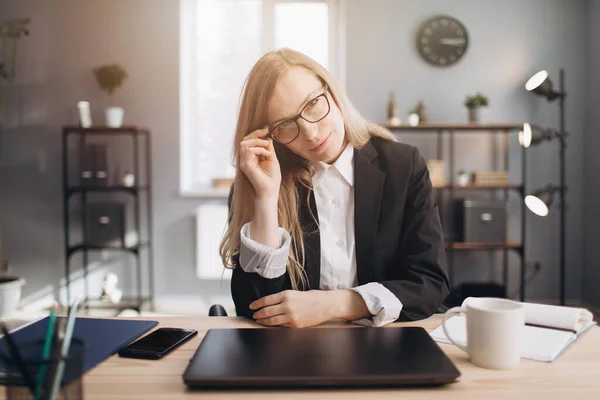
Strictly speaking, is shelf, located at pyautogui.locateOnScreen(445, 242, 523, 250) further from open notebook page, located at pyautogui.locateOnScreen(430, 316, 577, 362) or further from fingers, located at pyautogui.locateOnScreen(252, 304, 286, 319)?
fingers, located at pyautogui.locateOnScreen(252, 304, 286, 319)

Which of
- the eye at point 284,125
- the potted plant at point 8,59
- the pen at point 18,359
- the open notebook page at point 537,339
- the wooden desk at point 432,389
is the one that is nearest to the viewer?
the pen at point 18,359

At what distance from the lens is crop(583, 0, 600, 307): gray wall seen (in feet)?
11.8

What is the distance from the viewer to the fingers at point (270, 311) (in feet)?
3.27

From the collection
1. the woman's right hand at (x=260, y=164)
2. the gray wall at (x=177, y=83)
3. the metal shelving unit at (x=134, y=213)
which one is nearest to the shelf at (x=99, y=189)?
the metal shelving unit at (x=134, y=213)

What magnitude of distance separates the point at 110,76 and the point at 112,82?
0.14ft

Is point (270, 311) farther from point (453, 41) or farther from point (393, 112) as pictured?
point (453, 41)

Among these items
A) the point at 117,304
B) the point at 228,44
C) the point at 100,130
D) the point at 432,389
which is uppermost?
the point at 228,44

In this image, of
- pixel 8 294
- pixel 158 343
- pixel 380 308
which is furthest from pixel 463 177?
pixel 8 294

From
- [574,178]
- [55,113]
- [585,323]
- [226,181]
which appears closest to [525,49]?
[574,178]

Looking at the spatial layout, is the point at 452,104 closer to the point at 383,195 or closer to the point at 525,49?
the point at 525,49

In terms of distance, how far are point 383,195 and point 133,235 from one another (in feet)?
9.46

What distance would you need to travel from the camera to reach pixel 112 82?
357 cm

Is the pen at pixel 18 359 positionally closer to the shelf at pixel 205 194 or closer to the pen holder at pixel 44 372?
the pen holder at pixel 44 372

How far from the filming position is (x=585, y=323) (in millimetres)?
986
